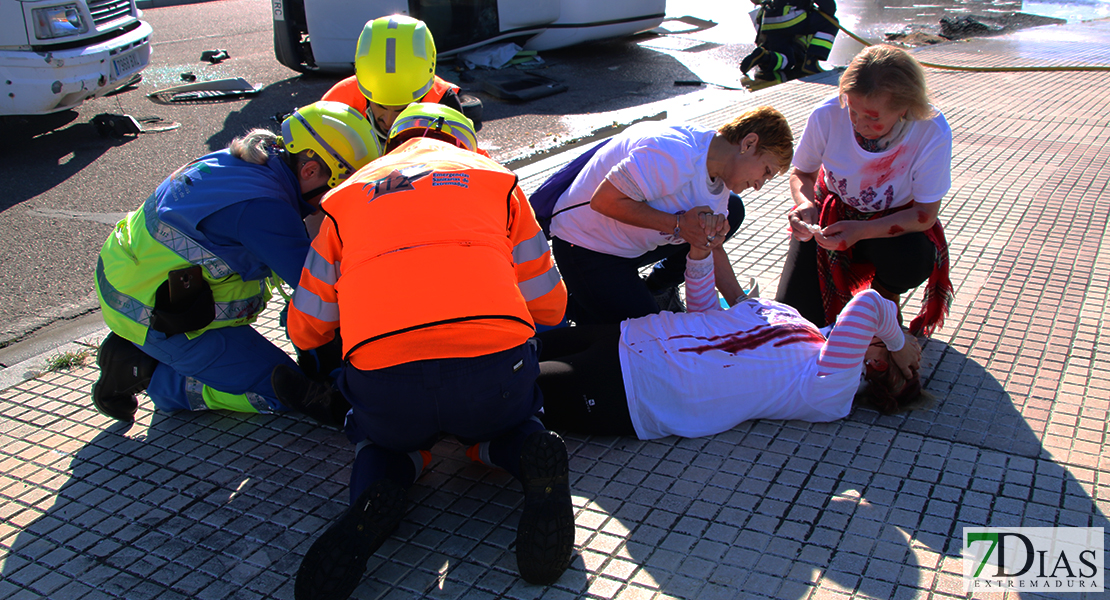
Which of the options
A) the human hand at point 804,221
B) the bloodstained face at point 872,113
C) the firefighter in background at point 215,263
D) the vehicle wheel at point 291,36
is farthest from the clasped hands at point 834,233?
the vehicle wheel at point 291,36

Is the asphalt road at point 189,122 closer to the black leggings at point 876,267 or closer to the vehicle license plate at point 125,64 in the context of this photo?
the vehicle license plate at point 125,64

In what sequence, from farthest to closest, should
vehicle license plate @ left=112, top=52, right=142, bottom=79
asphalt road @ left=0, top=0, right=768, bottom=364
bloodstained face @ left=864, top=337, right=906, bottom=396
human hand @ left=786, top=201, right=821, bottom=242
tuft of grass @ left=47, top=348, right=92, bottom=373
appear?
vehicle license plate @ left=112, top=52, right=142, bottom=79, asphalt road @ left=0, top=0, right=768, bottom=364, tuft of grass @ left=47, top=348, right=92, bottom=373, human hand @ left=786, top=201, right=821, bottom=242, bloodstained face @ left=864, top=337, right=906, bottom=396

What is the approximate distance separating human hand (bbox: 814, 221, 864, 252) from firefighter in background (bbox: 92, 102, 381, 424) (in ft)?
5.67

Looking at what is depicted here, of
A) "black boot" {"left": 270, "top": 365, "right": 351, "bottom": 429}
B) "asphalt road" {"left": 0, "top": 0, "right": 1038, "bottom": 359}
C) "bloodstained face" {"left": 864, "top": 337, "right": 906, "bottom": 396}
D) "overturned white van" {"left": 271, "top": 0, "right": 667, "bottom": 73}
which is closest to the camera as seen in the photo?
"black boot" {"left": 270, "top": 365, "right": 351, "bottom": 429}

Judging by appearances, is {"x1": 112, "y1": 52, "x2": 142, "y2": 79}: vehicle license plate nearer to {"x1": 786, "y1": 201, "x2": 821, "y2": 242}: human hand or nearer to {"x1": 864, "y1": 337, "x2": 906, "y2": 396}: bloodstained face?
{"x1": 786, "y1": 201, "x2": 821, "y2": 242}: human hand

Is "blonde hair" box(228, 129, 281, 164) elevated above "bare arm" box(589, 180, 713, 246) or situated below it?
above

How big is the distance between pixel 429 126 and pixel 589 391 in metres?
1.05

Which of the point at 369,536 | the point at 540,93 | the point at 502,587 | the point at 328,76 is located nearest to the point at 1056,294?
the point at 502,587

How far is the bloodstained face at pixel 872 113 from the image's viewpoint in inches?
110

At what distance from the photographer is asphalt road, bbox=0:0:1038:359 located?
4230 mm

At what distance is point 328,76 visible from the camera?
9.12 m

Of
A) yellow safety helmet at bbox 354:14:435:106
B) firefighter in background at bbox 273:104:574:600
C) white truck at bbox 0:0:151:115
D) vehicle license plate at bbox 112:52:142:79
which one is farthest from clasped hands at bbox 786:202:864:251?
vehicle license plate at bbox 112:52:142:79

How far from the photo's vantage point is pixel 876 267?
3.17 meters

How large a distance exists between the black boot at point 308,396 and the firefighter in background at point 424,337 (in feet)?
0.74
